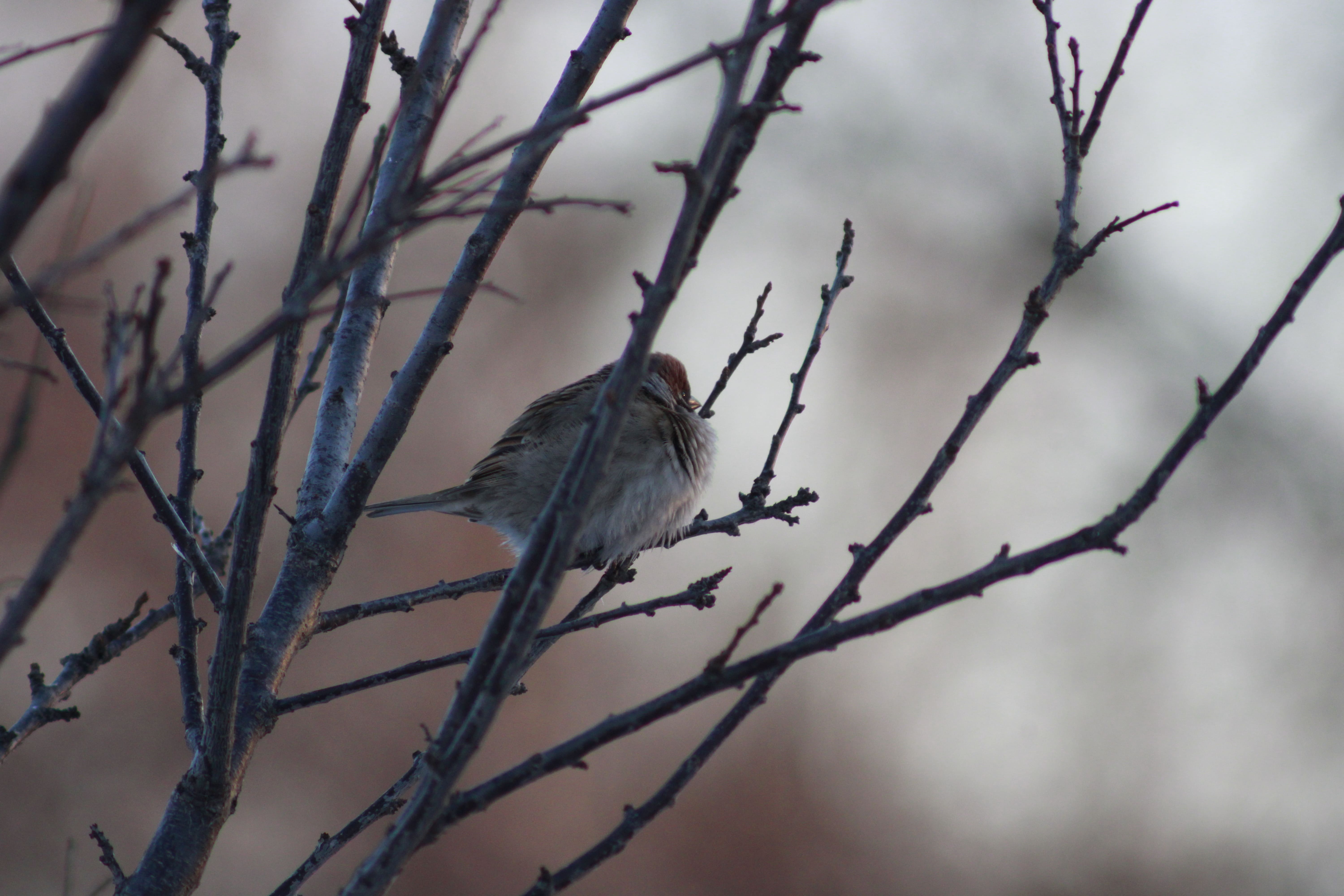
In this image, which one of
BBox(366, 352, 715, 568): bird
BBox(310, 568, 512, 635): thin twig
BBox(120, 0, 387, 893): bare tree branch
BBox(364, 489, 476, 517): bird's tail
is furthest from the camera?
BBox(364, 489, 476, 517): bird's tail

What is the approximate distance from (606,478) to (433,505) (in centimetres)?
97

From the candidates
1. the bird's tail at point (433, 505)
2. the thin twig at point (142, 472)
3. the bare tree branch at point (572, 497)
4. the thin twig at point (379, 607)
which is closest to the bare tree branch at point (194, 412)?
the thin twig at point (142, 472)

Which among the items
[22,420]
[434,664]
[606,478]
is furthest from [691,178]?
[606,478]

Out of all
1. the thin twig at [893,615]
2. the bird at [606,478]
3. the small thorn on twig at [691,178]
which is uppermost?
the bird at [606,478]

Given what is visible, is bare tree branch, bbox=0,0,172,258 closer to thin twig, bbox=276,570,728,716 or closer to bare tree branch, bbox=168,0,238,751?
bare tree branch, bbox=168,0,238,751

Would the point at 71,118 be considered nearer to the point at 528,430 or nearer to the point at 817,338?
the point at 817,338

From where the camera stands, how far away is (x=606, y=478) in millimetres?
3748

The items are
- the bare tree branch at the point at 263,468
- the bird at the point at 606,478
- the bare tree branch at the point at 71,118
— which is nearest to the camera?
the bare tree branch at the point at 71,118

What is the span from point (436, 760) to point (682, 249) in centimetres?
78

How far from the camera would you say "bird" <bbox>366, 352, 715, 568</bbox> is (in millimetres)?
3965

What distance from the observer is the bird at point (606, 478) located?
3965 mm

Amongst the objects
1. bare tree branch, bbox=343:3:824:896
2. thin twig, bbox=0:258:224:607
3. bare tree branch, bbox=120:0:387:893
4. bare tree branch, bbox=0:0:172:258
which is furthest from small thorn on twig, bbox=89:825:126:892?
bare tree branch, bbox=0:0:172:258

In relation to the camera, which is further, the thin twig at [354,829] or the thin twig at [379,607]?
the thin twig at [379,607]

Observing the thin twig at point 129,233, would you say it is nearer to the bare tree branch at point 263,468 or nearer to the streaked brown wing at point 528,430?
the bare tree branch at point 263,468
